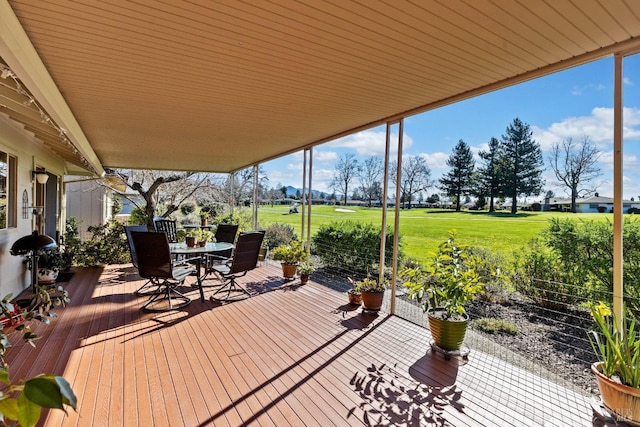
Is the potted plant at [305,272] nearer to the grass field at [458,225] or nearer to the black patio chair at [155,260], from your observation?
the grass field at [458,225]

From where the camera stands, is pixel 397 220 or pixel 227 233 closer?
pixel 397 220

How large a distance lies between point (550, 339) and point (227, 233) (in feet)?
17.9

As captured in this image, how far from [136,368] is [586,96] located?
5713 millimetres

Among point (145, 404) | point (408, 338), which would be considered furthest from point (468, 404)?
point (145, 404)

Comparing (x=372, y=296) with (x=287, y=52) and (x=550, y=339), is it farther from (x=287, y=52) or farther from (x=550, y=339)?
(x=287, y=52)

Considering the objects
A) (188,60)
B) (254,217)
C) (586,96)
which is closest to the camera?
(188,60)

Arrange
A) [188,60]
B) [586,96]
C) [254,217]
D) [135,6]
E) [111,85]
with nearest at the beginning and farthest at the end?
[135,6] → [188,60] → [111,85] → [586,96] → [254,217]

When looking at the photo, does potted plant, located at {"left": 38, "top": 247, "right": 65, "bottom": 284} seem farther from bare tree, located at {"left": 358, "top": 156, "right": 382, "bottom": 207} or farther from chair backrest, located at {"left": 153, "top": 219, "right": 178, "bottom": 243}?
bare tree, located at {"left": 358, "top": 156, "right": 382, "bottom": 207}

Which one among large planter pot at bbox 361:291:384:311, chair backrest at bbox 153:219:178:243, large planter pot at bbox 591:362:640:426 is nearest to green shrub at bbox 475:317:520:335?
large planter pot at bbox 361:291:384:311

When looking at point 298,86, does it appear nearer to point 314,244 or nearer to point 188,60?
point 188,60

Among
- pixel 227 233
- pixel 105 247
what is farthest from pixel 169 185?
pixel 227 233

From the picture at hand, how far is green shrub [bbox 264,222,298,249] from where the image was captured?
8.80 m

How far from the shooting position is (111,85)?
3178 millimetres

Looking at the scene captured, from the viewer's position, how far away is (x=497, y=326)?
382cm
